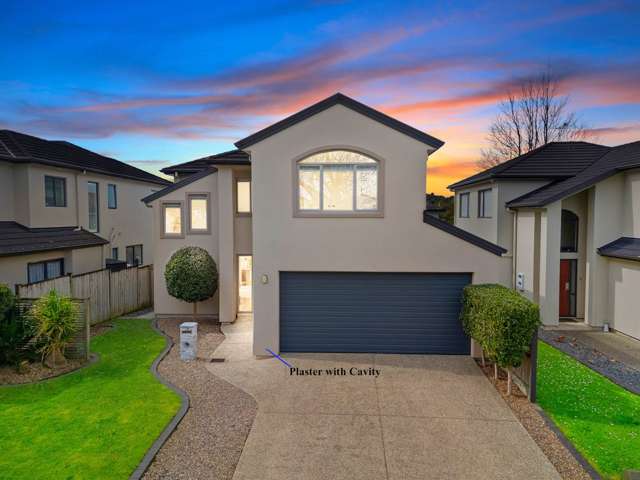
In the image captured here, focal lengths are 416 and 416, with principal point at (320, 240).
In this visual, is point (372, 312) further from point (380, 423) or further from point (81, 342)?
point (81, 342)

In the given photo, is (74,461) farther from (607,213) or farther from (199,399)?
(607,213)

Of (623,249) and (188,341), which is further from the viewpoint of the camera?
(623,249)

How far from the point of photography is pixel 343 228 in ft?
36.0

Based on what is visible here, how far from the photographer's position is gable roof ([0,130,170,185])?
51.7 feet

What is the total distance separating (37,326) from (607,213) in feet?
58.0

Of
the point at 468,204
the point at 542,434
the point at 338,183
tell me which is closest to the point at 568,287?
the point at 468,204

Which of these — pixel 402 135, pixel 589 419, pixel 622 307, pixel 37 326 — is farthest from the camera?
pixel 622 307

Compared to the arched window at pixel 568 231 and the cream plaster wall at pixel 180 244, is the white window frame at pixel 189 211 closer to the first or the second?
the cream plaster wall at pixel 180 244

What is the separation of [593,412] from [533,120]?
1156 inches

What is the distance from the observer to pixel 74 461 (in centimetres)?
593

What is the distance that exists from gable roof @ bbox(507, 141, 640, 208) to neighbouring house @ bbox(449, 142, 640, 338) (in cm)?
3

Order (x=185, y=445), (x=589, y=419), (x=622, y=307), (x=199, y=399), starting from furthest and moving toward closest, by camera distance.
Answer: (x=622, y=307) → (x=199, y=399) → (x=589, y=419) → (x=185, y=445)

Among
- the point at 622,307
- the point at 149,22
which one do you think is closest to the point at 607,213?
the point at 622,307

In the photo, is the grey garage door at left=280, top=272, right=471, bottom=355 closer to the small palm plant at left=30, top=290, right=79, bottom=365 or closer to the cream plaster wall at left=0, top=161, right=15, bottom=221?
the small palm plant at left=30, top=290, right=79, bottom=365
